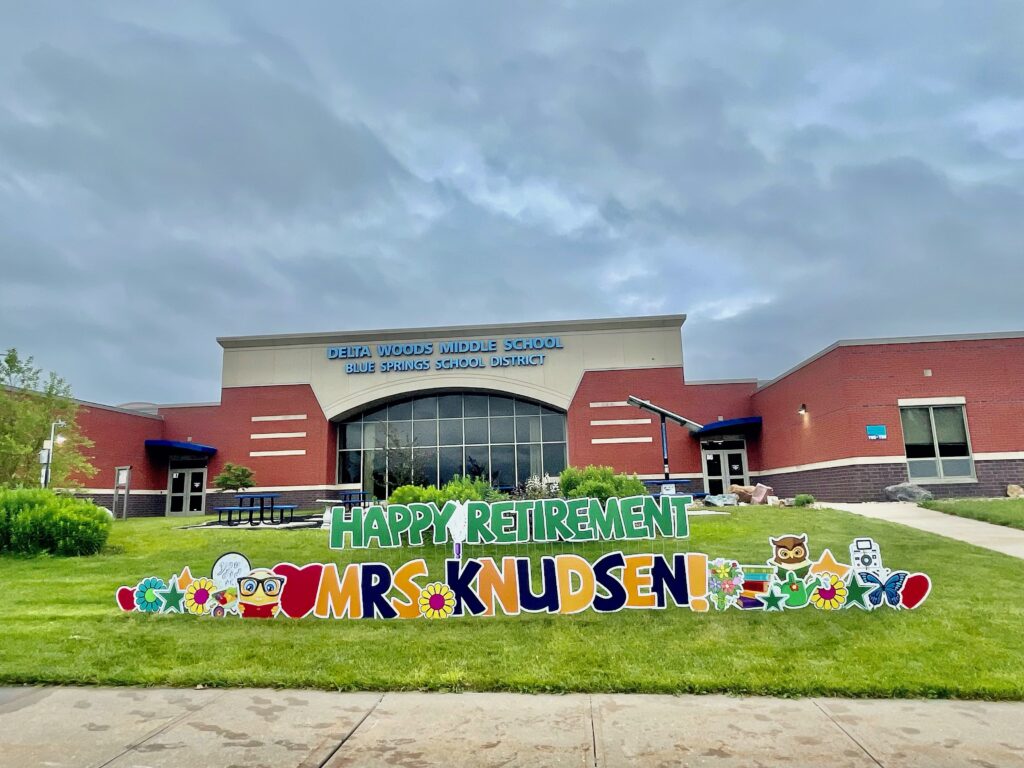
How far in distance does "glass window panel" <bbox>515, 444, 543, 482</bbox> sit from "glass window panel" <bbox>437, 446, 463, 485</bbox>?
275 centimetres

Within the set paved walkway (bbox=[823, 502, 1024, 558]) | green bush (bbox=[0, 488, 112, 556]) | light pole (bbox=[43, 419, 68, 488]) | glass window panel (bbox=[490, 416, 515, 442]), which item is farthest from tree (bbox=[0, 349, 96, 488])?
paved walkway (bbox=[823, 502, 1024, 558])

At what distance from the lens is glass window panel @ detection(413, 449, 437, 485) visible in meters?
30.7

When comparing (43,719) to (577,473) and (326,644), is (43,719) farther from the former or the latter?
(577,473)

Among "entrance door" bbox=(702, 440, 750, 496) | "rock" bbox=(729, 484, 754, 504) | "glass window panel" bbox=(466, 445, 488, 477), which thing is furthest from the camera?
"glass window panel" bbox=(466, 445, 488, 477)

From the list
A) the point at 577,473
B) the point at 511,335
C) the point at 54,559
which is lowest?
the point at 54,559

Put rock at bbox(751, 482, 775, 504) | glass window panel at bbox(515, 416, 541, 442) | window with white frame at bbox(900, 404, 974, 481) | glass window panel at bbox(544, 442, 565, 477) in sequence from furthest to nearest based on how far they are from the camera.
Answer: glass window panel at bbox(515, 416, 541, 442) < glass window panel at bbox(544, 442, 565, 477) < rock at bbox(751, 482, 775, 504) < window with white frame at bbox(900, 404, 974, 481)

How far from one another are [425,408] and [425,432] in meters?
1.19

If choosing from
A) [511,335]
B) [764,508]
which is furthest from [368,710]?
[511,335]

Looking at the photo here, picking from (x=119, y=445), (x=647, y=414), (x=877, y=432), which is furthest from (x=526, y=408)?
(x=119, y=445)

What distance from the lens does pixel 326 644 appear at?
6.92 meters

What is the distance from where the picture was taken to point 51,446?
1855 cm

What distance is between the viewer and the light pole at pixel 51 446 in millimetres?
17609

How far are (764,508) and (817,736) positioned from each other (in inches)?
538

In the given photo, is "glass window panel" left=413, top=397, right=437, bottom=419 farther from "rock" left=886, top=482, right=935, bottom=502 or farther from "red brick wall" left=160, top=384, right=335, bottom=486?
"rock" left=886, top=482, right=935, bottom=502
